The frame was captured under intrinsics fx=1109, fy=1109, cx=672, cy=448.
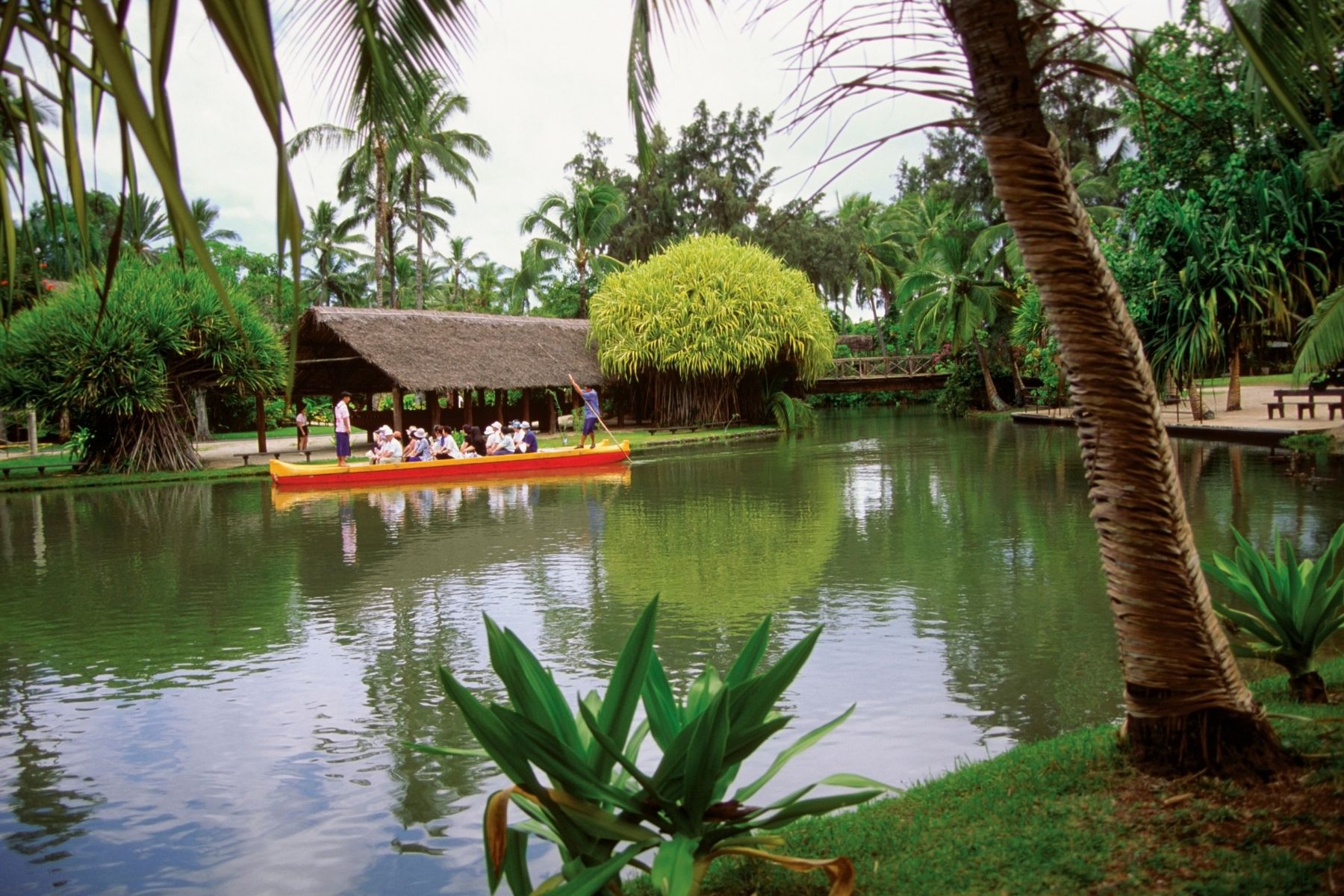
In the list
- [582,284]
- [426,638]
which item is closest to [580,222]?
[582,284]

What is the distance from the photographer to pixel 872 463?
64.7 ft

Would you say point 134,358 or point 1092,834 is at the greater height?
point 134,358

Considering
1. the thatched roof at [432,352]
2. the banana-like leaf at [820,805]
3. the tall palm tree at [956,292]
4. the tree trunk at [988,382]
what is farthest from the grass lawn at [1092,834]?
the tree trunk at [988,382]

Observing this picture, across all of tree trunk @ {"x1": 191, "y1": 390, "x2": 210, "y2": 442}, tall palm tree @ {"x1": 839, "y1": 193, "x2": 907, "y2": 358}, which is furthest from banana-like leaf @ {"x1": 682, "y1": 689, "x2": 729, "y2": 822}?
tall palm tree @ {"x1": 839, "y1": 193, "x2": 907, "y2": 358}

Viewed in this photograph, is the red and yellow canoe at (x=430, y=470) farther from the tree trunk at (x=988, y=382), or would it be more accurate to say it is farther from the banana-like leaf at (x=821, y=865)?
the tree trunk at (x=988, y=382)

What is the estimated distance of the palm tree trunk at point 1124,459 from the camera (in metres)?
3.57

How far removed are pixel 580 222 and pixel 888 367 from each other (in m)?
13.3

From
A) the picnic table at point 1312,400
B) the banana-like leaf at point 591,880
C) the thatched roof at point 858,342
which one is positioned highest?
the thatched roof at point 858,342

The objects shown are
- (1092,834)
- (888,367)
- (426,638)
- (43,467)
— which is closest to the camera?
(1092,834)

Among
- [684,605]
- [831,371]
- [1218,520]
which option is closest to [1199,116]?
[1218,520]

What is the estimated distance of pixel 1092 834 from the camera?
326 cm

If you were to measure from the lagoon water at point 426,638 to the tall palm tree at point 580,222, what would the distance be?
2646 centimetres

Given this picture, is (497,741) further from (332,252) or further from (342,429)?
(332,252)

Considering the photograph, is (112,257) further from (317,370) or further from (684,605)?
(317,370)
